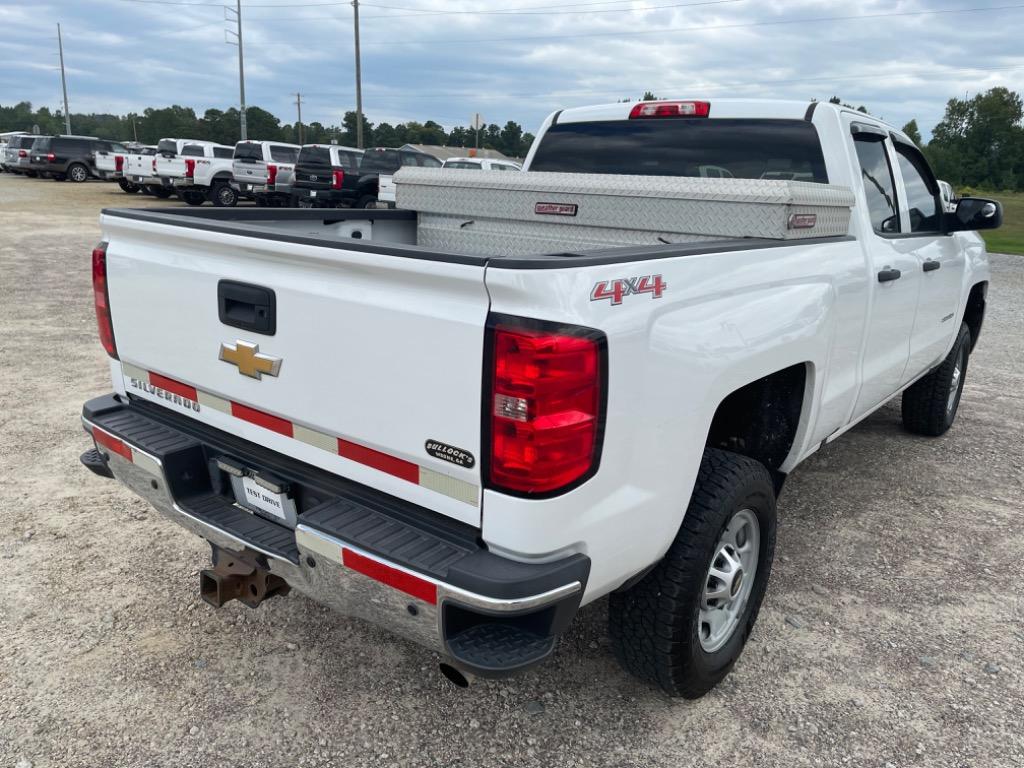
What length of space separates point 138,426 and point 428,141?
299ft

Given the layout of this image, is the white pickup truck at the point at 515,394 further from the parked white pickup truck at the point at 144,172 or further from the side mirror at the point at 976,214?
the parked white pickup truck at the point at 144,172

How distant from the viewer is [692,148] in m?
4.16

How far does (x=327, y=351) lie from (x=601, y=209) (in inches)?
66.1

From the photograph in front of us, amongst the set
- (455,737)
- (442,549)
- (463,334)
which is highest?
(463,334)

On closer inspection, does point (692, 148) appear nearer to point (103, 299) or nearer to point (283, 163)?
point (103, 299)

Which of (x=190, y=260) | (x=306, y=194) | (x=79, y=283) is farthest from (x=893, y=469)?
(x=306, y=194)

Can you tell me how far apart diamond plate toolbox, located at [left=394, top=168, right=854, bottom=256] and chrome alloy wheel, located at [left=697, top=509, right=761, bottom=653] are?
3.50 feet

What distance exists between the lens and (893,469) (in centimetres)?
514

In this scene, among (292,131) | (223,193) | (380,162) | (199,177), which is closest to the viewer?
(380,162)

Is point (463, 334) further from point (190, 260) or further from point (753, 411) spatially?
point (753, 411)

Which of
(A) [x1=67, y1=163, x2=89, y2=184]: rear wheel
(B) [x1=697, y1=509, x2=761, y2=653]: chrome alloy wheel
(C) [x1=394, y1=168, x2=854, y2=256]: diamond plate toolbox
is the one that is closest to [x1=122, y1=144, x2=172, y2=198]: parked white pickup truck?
(A) [x1=67, y1=163, x2=89, y2=184]: rear wheel

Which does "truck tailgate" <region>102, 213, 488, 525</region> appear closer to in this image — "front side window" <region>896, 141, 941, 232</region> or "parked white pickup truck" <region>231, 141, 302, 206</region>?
"front side window" <region>896, 141, 941, 232</region>

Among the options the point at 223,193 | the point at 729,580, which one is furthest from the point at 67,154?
the point at 729,580

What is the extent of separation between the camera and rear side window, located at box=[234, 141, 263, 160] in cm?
2380
